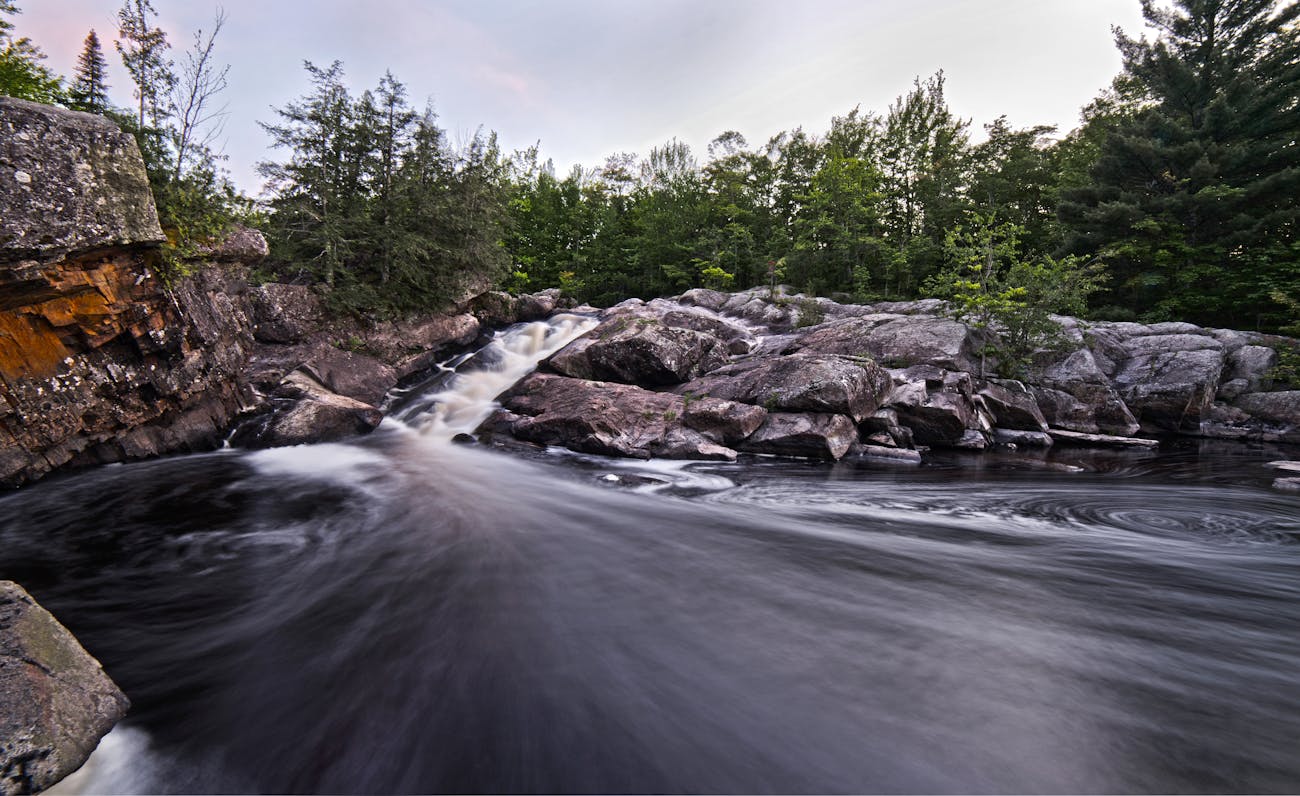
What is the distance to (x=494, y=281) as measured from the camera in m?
16.4

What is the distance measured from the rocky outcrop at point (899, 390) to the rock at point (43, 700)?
7.08 m

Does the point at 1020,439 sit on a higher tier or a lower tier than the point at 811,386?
lower

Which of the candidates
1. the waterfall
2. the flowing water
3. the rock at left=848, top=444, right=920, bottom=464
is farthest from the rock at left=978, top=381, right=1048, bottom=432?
the waterfall

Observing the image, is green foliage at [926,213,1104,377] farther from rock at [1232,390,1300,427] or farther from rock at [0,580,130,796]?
rock at [0,580,130,796]

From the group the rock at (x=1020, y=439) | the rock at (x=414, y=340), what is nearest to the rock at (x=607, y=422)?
the rock at (x=414, y=340)

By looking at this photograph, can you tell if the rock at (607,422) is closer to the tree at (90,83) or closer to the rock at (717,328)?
the rock at (717,328)

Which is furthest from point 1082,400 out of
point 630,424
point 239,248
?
point 239,248

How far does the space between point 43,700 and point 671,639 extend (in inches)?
114

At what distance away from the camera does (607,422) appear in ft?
30.6

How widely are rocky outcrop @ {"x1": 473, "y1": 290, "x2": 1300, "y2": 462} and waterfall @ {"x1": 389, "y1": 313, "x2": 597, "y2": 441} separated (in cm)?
110

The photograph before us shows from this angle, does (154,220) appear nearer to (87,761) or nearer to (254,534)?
(254,534)

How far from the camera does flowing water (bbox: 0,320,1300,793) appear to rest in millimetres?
2105

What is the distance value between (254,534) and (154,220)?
16.2 feet

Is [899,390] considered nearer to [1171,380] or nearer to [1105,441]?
[1105,441]
